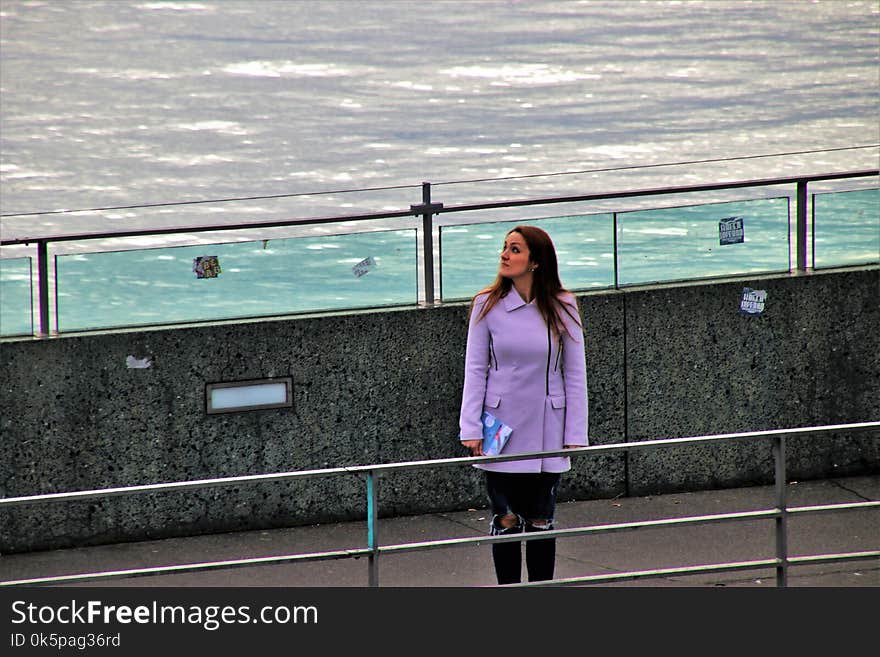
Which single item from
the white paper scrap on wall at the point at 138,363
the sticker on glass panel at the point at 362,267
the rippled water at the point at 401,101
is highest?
the rippled water at the point at 401,101

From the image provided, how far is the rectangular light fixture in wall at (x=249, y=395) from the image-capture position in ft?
26.4

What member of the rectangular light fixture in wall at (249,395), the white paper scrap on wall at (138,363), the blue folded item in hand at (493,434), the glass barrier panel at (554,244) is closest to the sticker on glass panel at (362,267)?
the glass barrier panel at (554,244)

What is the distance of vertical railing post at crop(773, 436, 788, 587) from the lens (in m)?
5.69

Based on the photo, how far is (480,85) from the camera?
2848cm

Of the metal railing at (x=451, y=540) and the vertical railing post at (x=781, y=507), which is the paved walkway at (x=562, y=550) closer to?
the vertical railing post at (x=781, y=507)

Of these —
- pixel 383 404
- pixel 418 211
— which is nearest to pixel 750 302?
pixel 418 211

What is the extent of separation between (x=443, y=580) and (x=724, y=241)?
2.65 m

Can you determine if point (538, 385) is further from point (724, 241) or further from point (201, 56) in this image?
point (201, 56)

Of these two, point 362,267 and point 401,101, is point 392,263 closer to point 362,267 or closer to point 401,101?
point 362,267

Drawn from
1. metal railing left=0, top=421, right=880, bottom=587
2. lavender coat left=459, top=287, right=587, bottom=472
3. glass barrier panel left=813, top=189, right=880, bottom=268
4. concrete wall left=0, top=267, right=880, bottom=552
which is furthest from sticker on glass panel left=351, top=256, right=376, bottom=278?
metal railing left=0, top=421, right=880, bottom=587

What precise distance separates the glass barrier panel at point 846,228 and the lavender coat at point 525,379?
3170 millimetres

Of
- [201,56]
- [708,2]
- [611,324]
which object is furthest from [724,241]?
[708,2]

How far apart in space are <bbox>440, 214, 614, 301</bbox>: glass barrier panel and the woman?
229cm

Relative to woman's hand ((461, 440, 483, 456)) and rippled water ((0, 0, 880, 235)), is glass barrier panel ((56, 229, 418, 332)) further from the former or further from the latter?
woman's hand ((461, 440, 483, 456))
